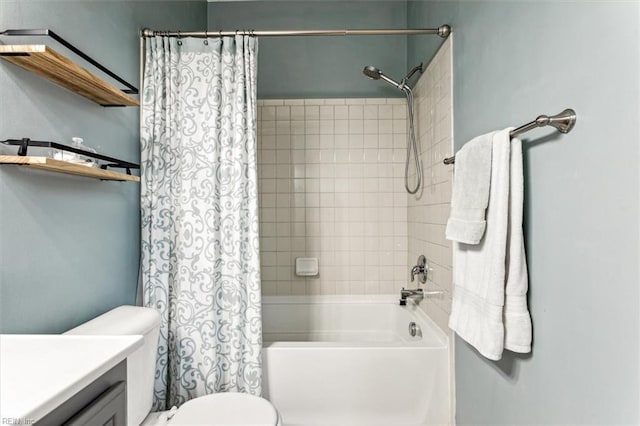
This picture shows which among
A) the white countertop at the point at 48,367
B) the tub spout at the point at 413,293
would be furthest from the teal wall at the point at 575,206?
the white countertop at the point at 48,367

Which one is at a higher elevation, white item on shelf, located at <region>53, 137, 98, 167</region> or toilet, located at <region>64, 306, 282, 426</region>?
white item on shelf, located at <region>53, 137, 98, 167</region>

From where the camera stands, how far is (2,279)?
101 cm

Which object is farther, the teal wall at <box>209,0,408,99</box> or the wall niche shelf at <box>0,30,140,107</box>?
the teal wall at <box>209,0,408,99</box>

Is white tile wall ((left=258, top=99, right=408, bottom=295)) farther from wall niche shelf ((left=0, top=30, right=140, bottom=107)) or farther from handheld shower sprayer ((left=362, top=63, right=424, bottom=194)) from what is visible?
wall niche shelf ((left=0, top=30, right=140, bottom=107))

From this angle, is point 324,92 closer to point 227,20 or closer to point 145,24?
point 227,20

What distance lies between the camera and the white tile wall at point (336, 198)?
2.74 meters

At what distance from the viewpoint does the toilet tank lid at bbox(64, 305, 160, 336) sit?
122 centimetres

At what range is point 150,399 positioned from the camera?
4.79 ft

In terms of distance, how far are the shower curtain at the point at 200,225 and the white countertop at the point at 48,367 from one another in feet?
3.00

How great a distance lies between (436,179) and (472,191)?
809 mm

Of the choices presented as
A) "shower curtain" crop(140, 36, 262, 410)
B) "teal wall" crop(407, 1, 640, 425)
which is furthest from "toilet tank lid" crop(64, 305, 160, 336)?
"teal wall" crop(407, 1, 640, 425)

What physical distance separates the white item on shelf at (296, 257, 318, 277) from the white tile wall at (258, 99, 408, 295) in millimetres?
52

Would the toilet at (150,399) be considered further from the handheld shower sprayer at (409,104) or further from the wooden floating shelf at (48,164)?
the handheld shower sprayer at (409,104)

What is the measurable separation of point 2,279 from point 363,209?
212cm
